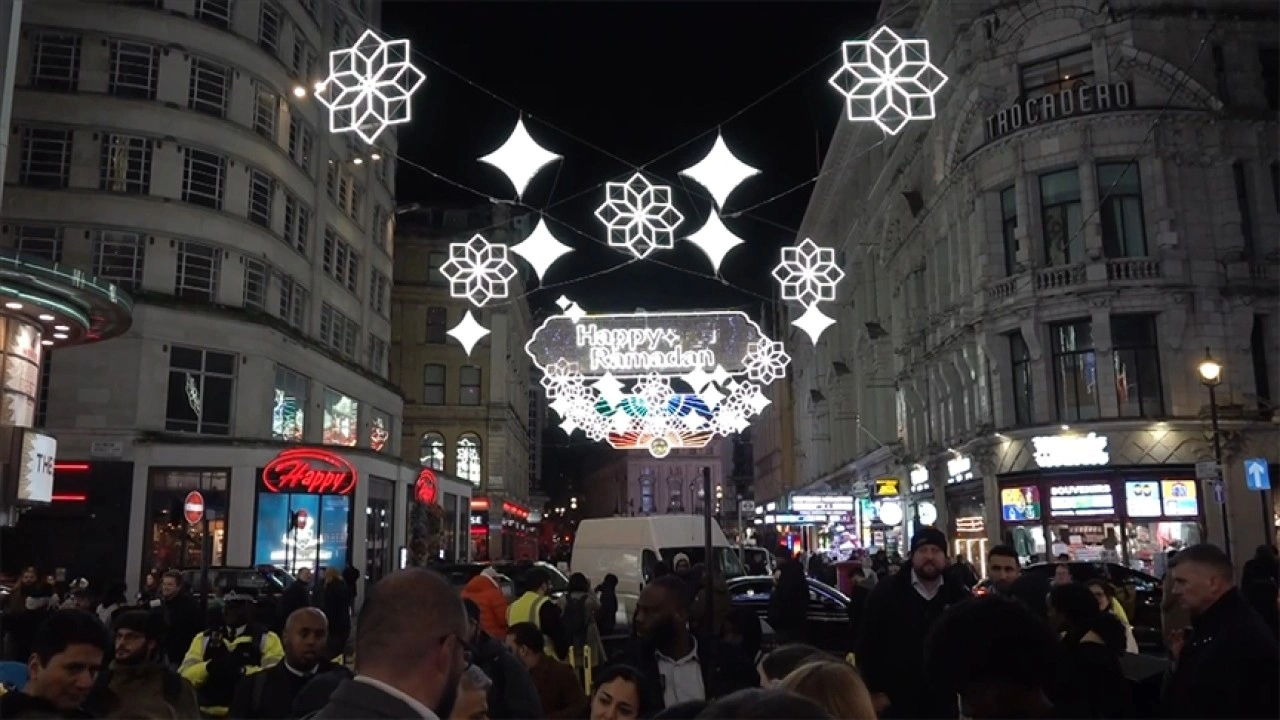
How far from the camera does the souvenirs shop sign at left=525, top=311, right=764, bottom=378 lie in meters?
25.1

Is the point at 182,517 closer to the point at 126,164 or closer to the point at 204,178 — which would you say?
the point at 204,178

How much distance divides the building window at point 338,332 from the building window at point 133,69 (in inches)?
398

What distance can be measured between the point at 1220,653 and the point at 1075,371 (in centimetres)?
2681

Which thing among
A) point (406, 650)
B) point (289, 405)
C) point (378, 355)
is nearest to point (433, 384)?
point (378, 355)

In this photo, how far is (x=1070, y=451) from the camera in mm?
28969

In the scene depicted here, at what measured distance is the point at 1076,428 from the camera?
28938mm

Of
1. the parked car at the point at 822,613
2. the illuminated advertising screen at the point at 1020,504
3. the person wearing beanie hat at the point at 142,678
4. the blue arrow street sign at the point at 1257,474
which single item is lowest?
the parked car at the point at 822,613

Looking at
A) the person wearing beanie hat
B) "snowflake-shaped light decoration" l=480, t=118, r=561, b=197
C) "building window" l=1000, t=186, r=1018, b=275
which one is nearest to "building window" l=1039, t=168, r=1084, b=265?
"building window" l=1000, t=186, r=1018, b=275

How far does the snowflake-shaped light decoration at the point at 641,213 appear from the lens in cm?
1480

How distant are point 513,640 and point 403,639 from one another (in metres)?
4.89

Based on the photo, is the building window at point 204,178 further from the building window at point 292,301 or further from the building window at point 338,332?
the building window at point 338,332

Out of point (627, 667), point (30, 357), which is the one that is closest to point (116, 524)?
point (30, 357)

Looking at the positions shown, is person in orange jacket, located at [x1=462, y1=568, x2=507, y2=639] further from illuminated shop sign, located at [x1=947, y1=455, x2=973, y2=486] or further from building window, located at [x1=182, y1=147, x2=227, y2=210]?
illuminated shop sign, located at [x1=947, y1=455, x2=973, y2=486]

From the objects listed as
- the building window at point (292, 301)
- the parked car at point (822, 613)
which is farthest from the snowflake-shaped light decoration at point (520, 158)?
the building window at point (292, 301)
